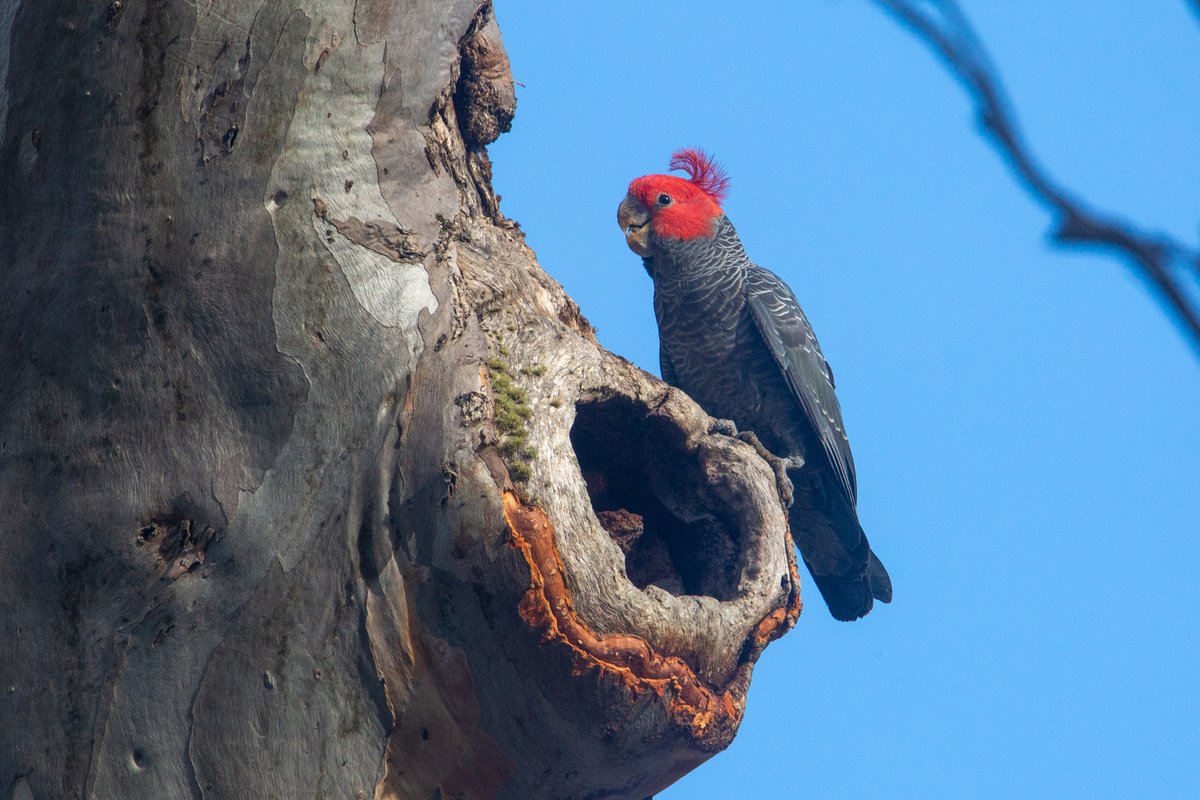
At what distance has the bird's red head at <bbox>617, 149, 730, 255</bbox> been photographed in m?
6.57

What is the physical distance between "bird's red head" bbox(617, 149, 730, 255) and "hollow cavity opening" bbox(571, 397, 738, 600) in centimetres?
244

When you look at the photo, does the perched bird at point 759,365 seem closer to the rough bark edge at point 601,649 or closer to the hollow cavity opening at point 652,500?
the hollow cavity opening at point 652,500

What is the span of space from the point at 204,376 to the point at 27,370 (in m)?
0.50

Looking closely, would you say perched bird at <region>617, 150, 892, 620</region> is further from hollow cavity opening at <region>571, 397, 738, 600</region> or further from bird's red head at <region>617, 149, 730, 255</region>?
hollow cavity opening at <region>571, 397, 738, 600</region>

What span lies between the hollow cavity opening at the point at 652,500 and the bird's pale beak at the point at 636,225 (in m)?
2.43

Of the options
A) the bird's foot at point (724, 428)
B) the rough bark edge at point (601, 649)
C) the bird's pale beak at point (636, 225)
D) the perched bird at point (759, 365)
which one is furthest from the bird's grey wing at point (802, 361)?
the rough bark edge at point (601, 649)

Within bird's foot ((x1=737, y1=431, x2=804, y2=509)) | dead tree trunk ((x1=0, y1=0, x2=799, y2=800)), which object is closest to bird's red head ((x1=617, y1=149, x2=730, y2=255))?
bird's foot ((x1=737, y1=431, x2=804, y2=509))

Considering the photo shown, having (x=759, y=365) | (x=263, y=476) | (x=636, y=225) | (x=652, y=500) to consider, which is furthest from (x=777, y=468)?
(x=636, y=225)

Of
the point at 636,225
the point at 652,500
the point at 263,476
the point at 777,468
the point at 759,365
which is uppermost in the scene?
the point at 636,225

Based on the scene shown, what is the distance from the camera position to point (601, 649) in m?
3.11

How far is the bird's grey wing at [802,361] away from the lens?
→ 19.9ft

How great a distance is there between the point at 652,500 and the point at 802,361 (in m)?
2.06

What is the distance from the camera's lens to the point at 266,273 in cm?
306

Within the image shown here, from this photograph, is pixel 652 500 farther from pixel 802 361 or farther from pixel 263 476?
pixel 802 361
